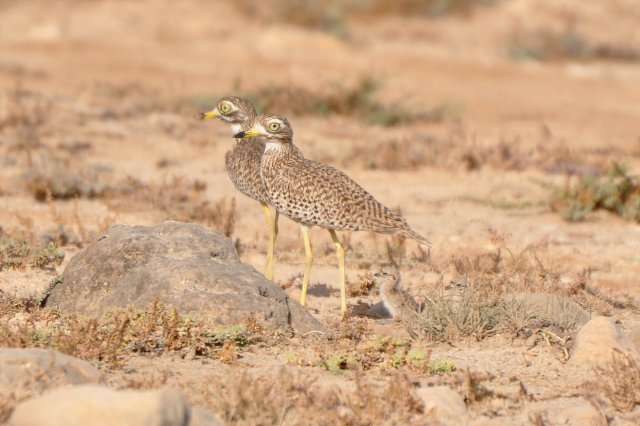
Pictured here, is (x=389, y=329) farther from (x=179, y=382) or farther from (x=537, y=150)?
(x=537, y=150)

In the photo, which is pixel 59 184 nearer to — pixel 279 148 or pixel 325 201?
pixel 279 148

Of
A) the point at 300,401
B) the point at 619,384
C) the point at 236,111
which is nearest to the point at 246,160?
the point at 236,111

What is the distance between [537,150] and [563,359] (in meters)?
7.51

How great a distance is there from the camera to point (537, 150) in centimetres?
1391

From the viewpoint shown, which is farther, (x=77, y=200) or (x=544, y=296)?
(x=77, y=200)

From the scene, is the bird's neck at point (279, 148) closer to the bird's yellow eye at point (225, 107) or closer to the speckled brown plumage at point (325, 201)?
Answer: the speckled brown plumage at point (325, 201)

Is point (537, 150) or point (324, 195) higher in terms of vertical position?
point (324, 195)

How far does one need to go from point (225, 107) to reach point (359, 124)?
22.9 feet

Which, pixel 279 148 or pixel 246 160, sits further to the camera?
pixel 246 160

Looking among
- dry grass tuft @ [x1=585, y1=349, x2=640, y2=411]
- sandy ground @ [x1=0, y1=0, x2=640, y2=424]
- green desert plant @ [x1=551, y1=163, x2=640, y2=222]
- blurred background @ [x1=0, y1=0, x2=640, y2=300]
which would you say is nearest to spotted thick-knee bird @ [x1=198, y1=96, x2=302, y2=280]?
sandy ground @ [x1=0, y1=0, x2=640, y2=424]

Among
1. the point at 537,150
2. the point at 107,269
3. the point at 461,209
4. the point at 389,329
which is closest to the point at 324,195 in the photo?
the point at 389,329

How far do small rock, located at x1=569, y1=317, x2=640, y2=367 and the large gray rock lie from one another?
1.49m

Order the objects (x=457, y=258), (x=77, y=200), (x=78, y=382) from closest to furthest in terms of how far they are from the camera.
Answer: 1. (x=78, y=382)
2. (x=457, y=258)
3. (x=77, y=200)

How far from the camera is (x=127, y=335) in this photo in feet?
21.1
